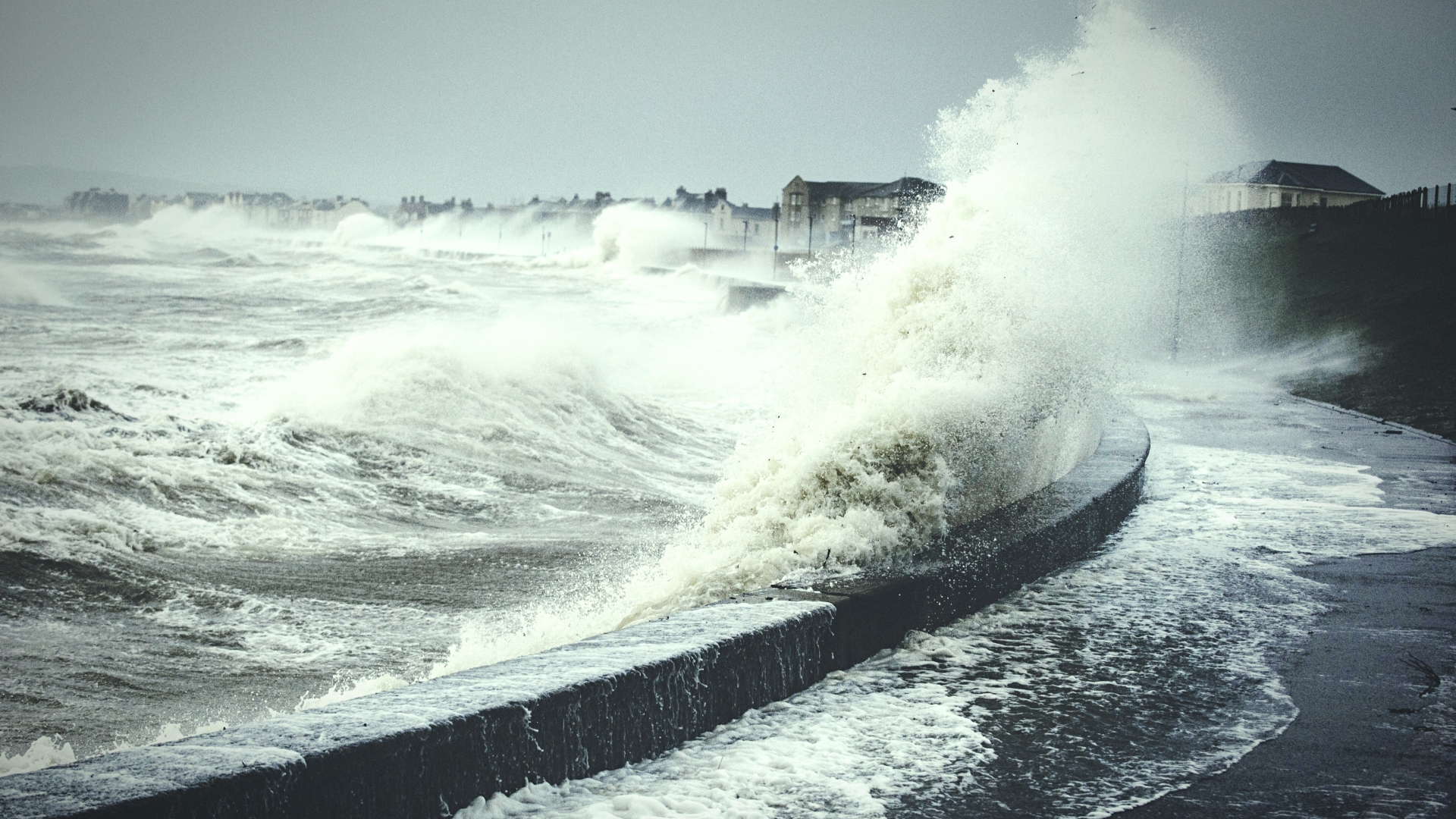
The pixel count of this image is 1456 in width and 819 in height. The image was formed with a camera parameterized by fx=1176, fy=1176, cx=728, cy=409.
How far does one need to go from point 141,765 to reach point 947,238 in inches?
214

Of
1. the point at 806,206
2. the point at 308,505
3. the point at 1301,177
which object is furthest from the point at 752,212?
the point at 308,505

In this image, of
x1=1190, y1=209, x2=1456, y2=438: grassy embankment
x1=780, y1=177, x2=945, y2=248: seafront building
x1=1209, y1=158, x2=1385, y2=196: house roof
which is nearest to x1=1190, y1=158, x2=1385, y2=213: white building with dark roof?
x1=1209, y1=158, x2=1385, y2=196: house roof

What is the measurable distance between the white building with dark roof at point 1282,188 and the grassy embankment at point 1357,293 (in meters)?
11.4

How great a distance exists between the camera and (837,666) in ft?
12.8

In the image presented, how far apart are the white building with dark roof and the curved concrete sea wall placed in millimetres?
56105

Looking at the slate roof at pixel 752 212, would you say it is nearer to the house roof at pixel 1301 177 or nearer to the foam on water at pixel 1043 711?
the house roof at pixel 1301 177

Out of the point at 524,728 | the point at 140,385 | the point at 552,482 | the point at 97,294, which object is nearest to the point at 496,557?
the point at 552,482

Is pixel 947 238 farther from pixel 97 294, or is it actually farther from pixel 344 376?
pixel 97 294

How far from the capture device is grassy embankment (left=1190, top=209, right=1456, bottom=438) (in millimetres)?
16500

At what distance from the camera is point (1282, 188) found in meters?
58.2

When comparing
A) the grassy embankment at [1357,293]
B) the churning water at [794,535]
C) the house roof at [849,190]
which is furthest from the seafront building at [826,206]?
the churning water at [794,535]

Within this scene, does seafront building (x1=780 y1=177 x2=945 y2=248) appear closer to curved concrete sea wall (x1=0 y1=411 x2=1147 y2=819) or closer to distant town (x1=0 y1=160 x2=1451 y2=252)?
distant town (x1=0 y1=160 x2=1451 y2=252)

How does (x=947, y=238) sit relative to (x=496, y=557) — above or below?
above

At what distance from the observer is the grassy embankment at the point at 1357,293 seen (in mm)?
16500
